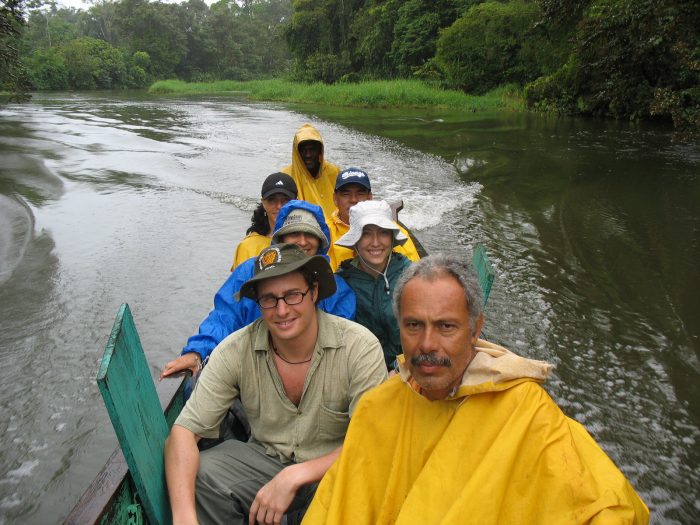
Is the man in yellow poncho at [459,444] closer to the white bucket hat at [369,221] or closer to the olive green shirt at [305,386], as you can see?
the olive green shirt at [305,386]

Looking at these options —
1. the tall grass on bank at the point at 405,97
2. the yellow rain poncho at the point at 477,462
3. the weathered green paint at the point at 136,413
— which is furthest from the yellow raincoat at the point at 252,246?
the tall grass on bank at the point at 405,97

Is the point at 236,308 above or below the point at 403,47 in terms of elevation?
above

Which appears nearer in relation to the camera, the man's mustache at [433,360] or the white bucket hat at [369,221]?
the man's mustache at [433,360]

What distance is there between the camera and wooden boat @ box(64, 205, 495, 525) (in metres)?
1.86

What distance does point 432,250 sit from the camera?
738cm

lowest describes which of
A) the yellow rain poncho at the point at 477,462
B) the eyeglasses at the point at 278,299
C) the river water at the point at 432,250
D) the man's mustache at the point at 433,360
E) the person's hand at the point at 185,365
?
the river water at the point at 432,250

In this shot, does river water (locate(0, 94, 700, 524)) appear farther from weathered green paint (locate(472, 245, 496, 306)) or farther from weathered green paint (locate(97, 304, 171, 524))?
weathered green paint (locate(97, 304, 171, 524))

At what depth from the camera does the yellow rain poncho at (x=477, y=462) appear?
1.46 m

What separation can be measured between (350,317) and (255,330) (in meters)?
0.71

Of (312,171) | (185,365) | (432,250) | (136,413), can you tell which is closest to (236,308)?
(185,365)

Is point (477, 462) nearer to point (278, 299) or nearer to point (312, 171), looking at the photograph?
point (278, 299)

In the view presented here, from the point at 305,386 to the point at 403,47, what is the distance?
3254cm

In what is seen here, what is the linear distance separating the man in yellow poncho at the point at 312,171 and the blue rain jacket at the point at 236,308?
231cm

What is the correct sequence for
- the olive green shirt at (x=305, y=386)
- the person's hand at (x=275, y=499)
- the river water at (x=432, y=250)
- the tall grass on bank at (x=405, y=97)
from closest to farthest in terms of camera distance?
the person's hand at (x=275, y=499)
the olive green shirt at (x=305, y=386)
the river water at (x=432, y=250)
the tall grass on bank at (x=405, y=97)
